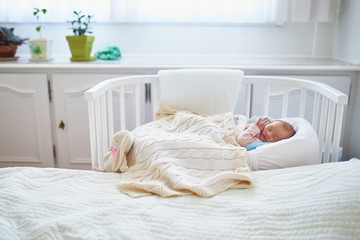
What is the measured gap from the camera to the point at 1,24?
2182 mm

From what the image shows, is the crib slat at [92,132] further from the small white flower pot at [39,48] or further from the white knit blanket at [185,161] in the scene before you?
the small white flower pot at [39,48]

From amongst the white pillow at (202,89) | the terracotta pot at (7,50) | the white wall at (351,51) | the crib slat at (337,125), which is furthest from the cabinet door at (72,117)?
the white wall at (351,51)

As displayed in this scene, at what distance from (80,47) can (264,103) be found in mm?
1040

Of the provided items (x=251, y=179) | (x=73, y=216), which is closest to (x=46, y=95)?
(x=73, y=216)

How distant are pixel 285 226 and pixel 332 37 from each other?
5.47ft

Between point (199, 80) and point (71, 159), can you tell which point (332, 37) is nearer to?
point (199, 80)

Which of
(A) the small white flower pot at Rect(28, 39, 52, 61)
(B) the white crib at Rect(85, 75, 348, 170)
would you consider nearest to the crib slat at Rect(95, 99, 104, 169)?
(B) the white crib at Rect(85, 75, 348, 170)

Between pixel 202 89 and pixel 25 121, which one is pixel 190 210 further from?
pixel 25 121

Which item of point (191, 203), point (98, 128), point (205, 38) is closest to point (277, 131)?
point (191, 203)

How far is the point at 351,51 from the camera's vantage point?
6.31ft

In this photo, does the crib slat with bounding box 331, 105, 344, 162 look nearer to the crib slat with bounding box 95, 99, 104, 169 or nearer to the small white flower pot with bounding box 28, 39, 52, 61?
the crib slat with bounding box 95, 99, 104, 169

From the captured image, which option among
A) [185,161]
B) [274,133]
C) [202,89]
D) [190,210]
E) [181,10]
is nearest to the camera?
[190,210]

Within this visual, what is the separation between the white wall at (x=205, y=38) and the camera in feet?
7.06

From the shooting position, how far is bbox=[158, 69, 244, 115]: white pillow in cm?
146
